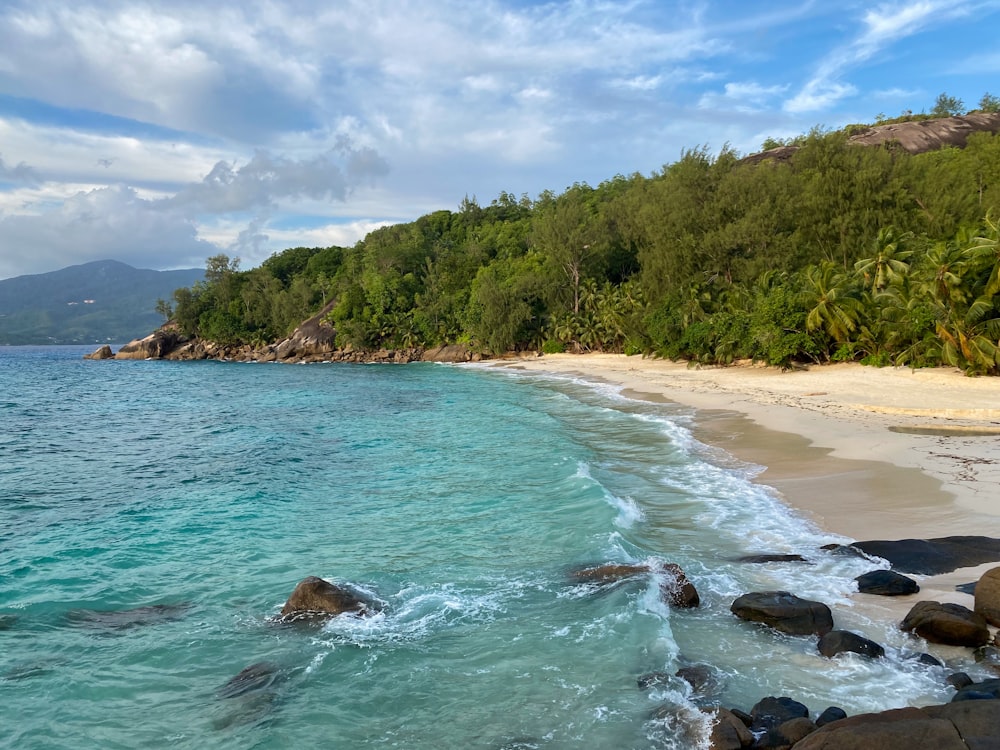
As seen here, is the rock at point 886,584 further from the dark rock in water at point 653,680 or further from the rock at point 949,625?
the dark rock in water at point 653,680

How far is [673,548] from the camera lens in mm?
11734

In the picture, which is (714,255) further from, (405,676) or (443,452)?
(405,676)

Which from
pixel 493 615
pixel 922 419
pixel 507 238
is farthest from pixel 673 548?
pixel 507 238

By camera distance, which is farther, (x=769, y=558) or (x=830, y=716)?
(x=769, y=558)

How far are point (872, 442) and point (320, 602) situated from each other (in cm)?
1686

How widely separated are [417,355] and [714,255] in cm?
5059

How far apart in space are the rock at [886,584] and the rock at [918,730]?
395 cm

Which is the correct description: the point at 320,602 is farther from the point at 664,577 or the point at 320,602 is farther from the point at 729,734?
the point at 729,734

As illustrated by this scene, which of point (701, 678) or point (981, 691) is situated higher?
point (981, 691)

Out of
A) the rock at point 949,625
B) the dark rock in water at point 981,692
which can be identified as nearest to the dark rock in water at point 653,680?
the dark rock in water at point 981,692

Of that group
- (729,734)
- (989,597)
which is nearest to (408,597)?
(729,734)

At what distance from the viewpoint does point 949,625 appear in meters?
7.46

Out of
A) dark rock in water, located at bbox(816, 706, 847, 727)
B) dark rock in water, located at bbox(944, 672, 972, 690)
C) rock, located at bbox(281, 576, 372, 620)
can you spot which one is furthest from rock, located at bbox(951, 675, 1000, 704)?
rock, located at bbox(281, 576, 372, 620)

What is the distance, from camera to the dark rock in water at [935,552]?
963 cm
